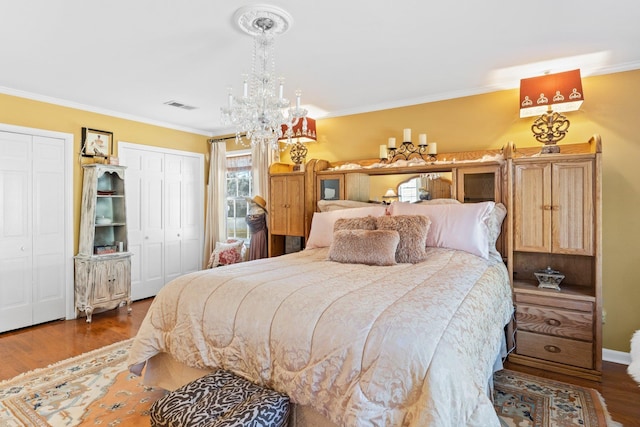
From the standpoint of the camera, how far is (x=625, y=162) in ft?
9.53

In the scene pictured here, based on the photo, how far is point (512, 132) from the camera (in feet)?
11.1

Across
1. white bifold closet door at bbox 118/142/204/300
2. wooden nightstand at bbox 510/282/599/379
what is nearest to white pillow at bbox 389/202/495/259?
wooden nightstand at bbox 510/282/599/379

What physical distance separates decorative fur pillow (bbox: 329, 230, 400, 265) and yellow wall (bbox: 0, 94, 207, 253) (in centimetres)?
336

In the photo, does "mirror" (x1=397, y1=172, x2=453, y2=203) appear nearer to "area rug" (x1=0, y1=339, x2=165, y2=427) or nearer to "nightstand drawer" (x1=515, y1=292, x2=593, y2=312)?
"nightstand drawer" (x1=515, y1=292, x2=593, y2=312)

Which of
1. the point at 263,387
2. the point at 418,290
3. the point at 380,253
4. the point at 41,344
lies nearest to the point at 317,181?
the point at 380,253

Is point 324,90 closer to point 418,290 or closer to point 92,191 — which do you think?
point 418,290

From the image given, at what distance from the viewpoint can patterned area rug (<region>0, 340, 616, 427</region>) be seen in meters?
2.09

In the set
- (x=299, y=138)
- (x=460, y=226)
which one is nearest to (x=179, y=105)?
(x=299, y=138)

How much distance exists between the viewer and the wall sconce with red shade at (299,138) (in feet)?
14.0

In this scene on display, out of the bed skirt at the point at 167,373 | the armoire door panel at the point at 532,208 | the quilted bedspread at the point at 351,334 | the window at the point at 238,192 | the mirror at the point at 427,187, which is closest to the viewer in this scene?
the quilted bedspread at the point at 351,334

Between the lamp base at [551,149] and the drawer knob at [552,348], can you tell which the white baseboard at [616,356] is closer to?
the drawer knob at [552,348]

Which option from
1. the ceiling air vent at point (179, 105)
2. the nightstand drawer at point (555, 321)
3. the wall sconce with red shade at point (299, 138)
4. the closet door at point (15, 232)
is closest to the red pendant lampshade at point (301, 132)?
the wall sconce with red shade at point (299, 138)

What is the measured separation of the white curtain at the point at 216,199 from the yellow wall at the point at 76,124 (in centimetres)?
59

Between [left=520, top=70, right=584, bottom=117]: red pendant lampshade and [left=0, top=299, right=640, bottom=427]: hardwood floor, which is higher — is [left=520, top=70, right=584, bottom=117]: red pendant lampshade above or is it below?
above
